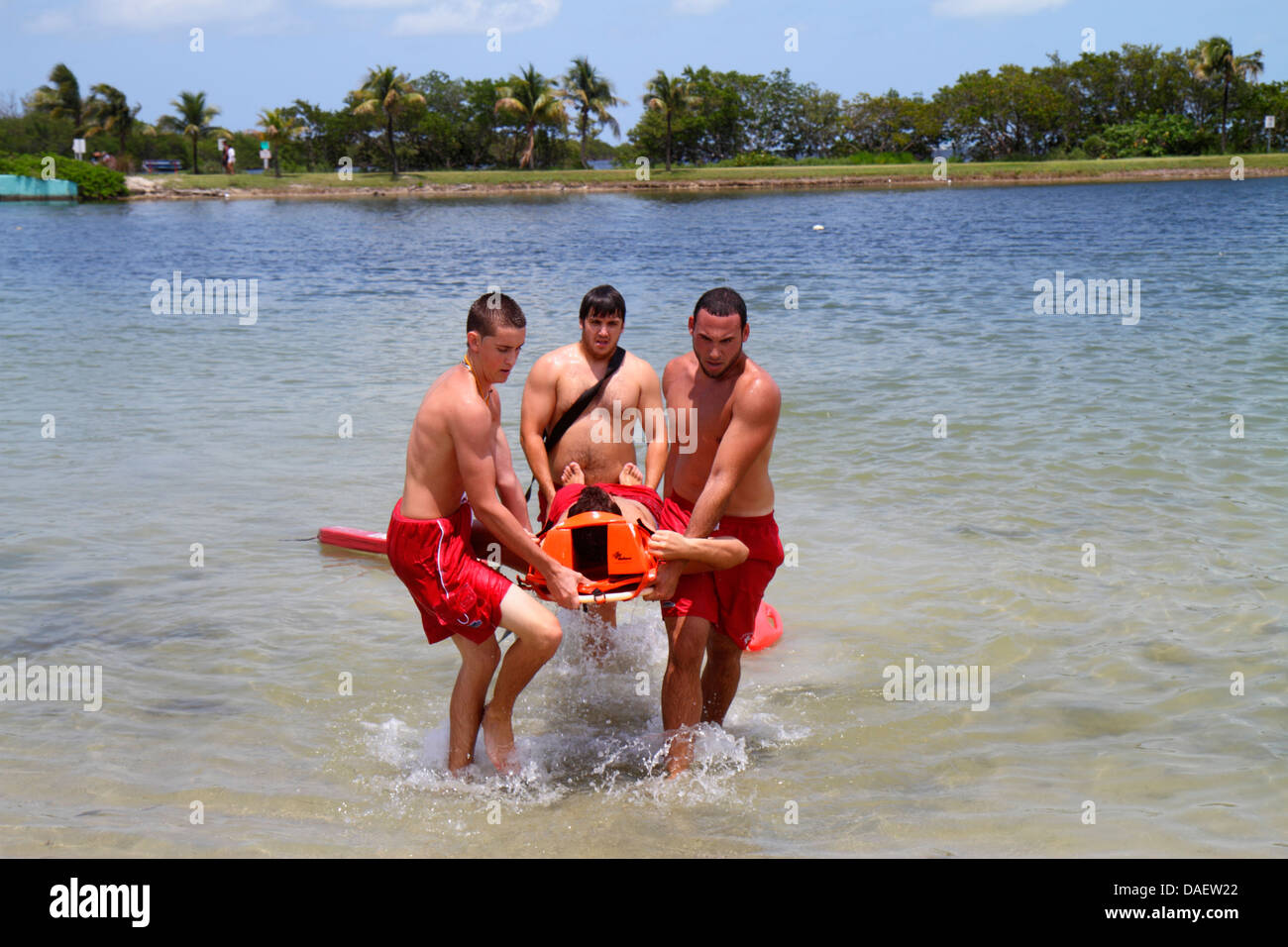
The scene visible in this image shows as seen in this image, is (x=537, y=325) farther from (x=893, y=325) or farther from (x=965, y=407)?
(x=965, y=407)

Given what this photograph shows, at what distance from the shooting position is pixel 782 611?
716cm

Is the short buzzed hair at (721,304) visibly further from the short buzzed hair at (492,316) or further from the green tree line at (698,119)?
the green tree line at (698,119)

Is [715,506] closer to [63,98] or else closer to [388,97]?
[388,97]

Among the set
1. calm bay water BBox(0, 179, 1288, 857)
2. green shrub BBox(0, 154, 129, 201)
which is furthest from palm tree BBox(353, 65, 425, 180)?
calm bay water BBox(0, 179, 1288, 857)

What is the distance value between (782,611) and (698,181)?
65.6 metres

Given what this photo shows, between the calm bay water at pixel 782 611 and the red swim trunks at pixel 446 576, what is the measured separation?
87 centimetres

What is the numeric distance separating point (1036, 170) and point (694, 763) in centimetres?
6647

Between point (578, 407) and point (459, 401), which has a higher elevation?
point (459, 401)

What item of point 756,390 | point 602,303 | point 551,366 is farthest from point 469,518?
point 602,303

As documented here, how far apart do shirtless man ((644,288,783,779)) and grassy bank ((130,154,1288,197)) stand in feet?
210

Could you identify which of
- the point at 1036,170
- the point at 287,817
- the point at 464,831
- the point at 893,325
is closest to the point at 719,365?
the point at 464,831

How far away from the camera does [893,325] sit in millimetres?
17672

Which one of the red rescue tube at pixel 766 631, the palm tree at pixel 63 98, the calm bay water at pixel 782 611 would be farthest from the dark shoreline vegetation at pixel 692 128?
the red rescue tube at pixel 766 631

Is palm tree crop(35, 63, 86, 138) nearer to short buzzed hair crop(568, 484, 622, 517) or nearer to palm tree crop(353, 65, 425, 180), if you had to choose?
palm tree crop(353, 65, 425, 180)
